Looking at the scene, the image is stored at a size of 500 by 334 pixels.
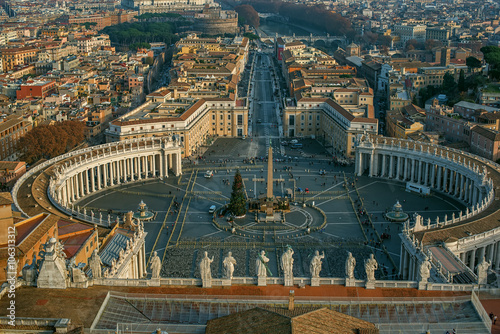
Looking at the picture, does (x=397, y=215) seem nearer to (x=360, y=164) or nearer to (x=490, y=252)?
(x=490, y=252)

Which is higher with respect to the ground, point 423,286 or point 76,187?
point 423,286

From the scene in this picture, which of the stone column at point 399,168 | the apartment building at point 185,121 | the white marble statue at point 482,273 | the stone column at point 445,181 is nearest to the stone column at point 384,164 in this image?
the stone column at point 399,168

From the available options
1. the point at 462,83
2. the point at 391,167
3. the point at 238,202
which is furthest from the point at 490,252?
the point at 462,83

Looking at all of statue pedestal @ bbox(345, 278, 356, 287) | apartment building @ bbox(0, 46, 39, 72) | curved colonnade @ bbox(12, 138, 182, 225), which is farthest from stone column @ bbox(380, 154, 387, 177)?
apartment building @ bbox(0, 46, 39, 72)

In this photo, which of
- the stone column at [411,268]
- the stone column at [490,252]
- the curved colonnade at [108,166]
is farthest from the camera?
the curved colonnade at [108,166]

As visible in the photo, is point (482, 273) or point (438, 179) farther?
point (438, 179)

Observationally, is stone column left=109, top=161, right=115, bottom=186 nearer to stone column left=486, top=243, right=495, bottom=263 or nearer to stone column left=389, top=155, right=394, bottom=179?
stone column left=389, top=155, right=394, bottom=179

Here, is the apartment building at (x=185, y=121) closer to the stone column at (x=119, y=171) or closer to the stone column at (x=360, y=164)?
the stone column at (x=119, y=171)
